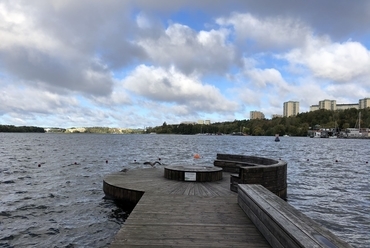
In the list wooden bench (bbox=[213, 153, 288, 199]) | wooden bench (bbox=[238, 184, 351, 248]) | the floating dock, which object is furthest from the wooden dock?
wooden bench (bbox=[213, 153, 288, 199])

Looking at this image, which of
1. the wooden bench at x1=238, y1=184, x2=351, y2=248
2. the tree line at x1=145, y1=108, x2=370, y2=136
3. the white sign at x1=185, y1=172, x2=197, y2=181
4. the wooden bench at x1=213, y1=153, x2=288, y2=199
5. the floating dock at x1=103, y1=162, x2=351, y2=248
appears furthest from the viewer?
the tree line at x1=145, y1=108, x2=370, y2=136

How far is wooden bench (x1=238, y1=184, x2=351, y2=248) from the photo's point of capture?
3.75 m

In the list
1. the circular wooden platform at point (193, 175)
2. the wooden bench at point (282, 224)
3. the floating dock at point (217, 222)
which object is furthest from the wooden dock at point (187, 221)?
the circular wooden platform at point (193, 175)

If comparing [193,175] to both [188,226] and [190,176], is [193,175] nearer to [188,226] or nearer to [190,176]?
[190,176]

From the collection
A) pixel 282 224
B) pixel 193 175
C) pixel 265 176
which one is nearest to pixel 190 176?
pixel 193 175

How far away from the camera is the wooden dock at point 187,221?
530 cm

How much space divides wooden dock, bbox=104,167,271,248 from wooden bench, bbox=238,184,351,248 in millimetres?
285

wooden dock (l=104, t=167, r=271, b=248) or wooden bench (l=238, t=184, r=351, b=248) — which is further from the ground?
wooden bench (l=238, t=184, r=351, b=248)

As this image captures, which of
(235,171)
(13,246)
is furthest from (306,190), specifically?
(13,246)

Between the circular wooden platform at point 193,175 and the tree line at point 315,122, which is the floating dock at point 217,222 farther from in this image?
the tree line at point 315,122

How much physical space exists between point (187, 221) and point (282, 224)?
104 inches

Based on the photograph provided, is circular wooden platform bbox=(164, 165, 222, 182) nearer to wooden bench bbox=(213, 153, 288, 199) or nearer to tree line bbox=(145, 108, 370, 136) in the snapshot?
wooden bench bbox=(213, 153, 288, 199)

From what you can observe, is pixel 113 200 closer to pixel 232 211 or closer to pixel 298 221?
pixel 232 211

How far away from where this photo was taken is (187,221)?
6539 mm
